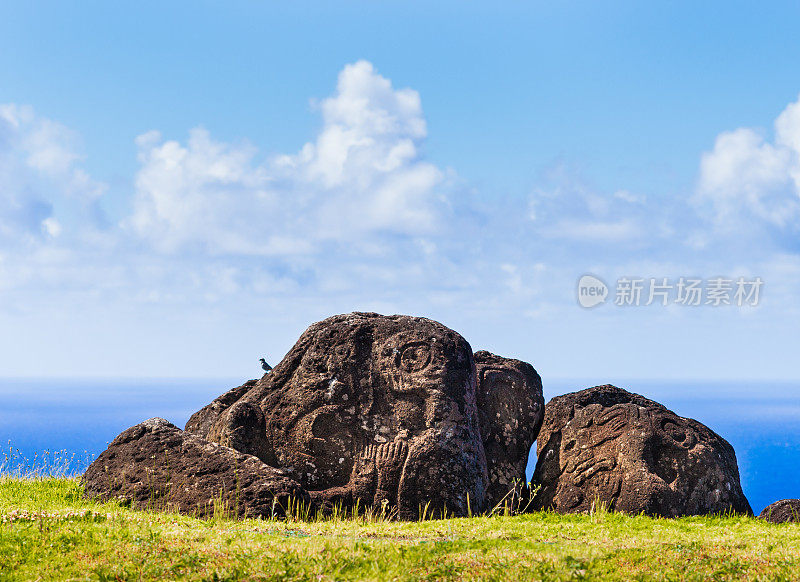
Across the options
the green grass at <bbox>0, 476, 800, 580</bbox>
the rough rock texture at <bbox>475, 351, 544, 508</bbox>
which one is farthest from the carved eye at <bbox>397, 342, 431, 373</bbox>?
the green grass at <bbox>0, 476, 800, 580</bbox>

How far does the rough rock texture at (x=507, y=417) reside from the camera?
1591 centimetres

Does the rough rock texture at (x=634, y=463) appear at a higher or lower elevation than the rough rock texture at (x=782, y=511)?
higher

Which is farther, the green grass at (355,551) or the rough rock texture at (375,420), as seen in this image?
the rough rock texture at (375,420)

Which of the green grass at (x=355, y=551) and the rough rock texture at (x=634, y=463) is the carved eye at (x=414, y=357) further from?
the green grass at (x=355, y=551)

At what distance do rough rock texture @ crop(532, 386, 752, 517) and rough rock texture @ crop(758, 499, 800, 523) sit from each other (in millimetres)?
400

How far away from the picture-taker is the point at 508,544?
10211mm

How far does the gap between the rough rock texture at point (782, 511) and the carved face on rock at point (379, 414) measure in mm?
5934

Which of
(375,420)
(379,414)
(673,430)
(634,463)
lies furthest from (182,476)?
(673,430)

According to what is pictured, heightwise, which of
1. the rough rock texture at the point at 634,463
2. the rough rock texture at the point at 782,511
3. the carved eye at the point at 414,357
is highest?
the carved eye at the point at 414,357

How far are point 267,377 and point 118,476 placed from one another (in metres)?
3.47

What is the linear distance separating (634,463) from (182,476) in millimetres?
8435

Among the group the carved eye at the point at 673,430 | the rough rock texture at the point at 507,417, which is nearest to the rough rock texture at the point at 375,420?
the rough rock texture at the point at 507,417

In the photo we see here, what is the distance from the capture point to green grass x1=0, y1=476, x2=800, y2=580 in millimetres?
8625

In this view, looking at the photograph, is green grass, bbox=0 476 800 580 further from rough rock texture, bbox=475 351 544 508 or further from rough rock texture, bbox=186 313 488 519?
rough rock texture, bbox=475 351 544 508
